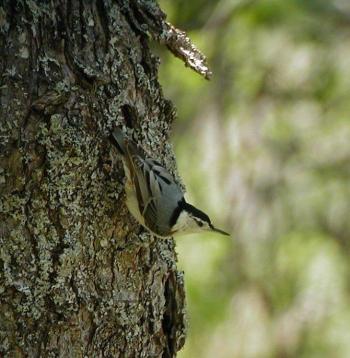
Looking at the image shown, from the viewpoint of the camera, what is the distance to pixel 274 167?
5.38 metres

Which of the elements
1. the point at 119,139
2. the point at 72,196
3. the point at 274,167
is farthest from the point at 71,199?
the point at 274,167

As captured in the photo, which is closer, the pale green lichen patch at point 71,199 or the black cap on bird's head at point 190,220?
the pale green lichen patch at point 71,199

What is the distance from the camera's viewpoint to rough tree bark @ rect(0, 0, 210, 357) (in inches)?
81.7

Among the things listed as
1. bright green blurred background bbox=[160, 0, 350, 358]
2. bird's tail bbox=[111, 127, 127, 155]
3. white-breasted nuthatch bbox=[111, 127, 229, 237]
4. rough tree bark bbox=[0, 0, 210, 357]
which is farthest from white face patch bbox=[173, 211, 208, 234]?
bright green blurred background bbox=[160, 0, 350, 358]

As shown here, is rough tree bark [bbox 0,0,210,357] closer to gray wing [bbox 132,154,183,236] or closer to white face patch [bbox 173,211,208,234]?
gray wing [bbox 132,154,183,236]

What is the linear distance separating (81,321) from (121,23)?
0.80 m

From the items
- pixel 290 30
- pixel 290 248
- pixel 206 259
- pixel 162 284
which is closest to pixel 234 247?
pixel 290 248

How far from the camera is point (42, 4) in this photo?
7.13ft

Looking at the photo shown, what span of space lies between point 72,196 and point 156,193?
36cm

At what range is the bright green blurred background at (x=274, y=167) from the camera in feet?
16.1

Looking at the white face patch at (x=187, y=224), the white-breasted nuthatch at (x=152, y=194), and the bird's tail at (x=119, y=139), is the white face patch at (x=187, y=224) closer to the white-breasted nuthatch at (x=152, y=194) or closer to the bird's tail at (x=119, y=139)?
the white-breasted nuthatch at (x=152, y=194)

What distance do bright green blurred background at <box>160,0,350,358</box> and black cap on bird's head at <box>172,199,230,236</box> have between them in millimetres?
2099

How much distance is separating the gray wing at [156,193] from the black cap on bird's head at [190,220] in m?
0.03

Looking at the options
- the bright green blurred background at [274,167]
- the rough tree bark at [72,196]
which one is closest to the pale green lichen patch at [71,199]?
the rough tree bark at [72,196]
